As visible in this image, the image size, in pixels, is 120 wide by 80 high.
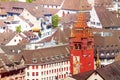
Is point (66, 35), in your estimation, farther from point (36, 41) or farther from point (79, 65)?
point (79, 65)

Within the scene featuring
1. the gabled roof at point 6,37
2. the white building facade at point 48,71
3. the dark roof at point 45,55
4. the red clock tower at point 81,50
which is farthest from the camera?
the gabled roof at point 6,37

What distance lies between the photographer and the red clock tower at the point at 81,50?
148250 mm

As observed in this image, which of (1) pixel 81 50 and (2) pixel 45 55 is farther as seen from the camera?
(2) pixel 45 55

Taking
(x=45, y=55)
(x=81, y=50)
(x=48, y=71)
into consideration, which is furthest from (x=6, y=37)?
(x=81, y=50)

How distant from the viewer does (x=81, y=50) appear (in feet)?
486

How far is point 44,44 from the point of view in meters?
173

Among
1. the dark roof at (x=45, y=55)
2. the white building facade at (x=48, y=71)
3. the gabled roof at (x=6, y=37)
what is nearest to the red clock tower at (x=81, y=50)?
the white building facade at (x=48, y=71)

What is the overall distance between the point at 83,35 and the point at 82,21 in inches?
194

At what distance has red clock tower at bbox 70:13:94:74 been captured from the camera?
148 metres

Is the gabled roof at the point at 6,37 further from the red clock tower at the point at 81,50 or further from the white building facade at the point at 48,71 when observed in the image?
the red clock tower at the point at 81,50

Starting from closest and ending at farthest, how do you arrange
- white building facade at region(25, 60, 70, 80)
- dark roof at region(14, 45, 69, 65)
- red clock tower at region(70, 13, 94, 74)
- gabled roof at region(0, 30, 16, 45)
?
red clock tower at region(70, 13, 94, 74)
white building facade at region(25, 60, 70, 80)
dark roof at region(14, 45, 69, 65)
gabled roof at region(0, 30, 16, 45)

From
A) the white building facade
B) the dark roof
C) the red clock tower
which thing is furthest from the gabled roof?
the red clock tower

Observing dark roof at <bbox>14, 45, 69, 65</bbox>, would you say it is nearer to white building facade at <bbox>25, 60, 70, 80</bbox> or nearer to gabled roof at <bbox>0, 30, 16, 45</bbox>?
white building facade at <bbox>25, 60, 70, 80</bbox>

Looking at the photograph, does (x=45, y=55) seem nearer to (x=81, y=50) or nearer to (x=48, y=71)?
(x=48, y=71)
